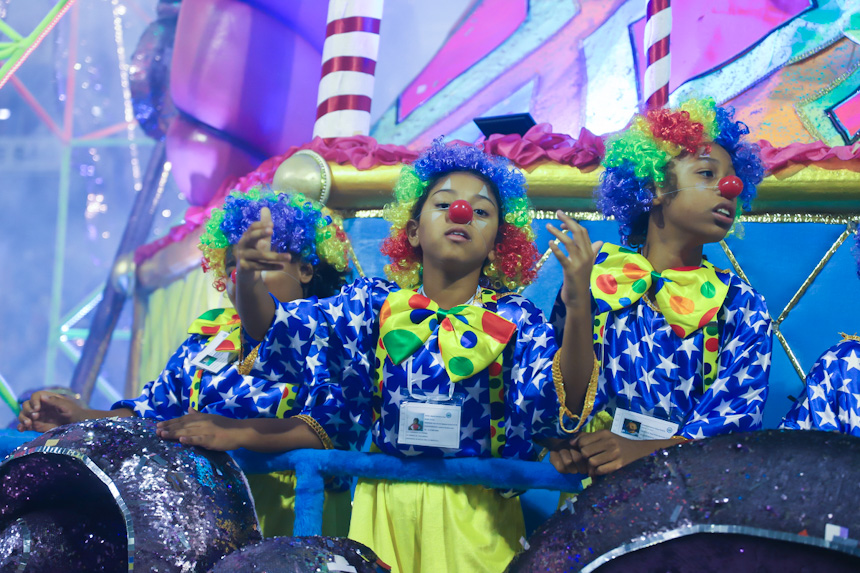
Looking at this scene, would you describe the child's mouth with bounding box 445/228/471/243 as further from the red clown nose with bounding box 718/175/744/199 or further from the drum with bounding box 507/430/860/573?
the drum with bounding box 507/430/860/573

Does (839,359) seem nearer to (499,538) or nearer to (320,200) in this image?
(499,538)

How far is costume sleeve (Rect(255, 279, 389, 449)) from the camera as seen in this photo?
1901 millimetres

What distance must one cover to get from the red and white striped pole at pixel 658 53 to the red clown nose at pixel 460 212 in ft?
5.73

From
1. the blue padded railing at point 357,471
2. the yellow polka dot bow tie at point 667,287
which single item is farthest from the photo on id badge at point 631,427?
the blue padded railing at point 357,471

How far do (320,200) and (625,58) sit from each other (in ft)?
7.04

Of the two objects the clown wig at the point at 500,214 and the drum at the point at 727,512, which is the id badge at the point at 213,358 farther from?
the drum at the point at 727,512

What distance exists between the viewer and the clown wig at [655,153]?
2.05m

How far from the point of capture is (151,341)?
13.5ft

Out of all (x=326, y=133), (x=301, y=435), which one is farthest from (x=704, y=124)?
(x=326, y=133)

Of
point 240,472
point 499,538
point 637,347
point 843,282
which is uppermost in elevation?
point 843,282

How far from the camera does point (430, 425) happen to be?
1662mm

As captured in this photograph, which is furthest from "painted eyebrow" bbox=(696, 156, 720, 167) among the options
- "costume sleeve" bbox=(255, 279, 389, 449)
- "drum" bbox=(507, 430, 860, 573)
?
"drum" bbox=(507, 430, 860, 573)

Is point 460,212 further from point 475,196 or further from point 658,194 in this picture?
point 658,194

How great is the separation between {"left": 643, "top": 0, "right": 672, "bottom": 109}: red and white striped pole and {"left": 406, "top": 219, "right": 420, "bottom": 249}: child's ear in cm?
163
